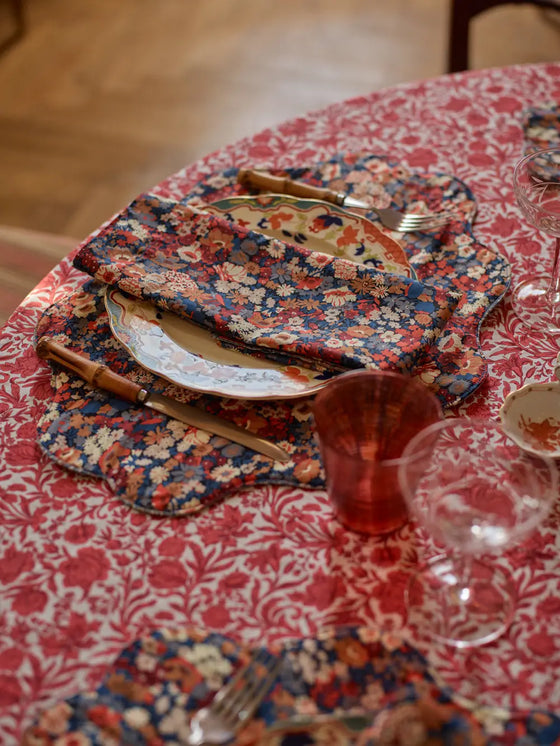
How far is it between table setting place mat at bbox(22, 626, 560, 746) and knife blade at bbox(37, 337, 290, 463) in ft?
0.67

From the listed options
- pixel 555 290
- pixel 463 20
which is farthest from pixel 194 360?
pixel 463 20

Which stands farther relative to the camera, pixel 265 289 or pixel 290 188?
pixel 290 188

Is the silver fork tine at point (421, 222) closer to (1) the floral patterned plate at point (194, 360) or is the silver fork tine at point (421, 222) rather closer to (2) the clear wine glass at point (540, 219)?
(2) the clear wine glass at point (540, 219)

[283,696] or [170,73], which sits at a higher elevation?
[283,696]

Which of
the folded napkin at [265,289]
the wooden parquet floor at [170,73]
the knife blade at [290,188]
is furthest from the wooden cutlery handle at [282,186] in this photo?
the wooden parquet floor at [170,73]

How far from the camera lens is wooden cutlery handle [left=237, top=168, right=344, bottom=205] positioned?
44.3 inches

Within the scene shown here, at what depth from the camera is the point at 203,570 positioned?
30.0 inches

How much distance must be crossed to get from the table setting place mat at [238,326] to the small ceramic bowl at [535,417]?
51 mm

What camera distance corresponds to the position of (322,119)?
132 centimetres

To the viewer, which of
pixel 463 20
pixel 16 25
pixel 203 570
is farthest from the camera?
pixel 16 25

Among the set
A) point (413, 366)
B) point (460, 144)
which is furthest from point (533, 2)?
point (413, 366)

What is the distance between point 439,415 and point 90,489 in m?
0.35

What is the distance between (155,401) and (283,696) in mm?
349

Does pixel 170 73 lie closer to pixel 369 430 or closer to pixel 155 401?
pixel 155 401
